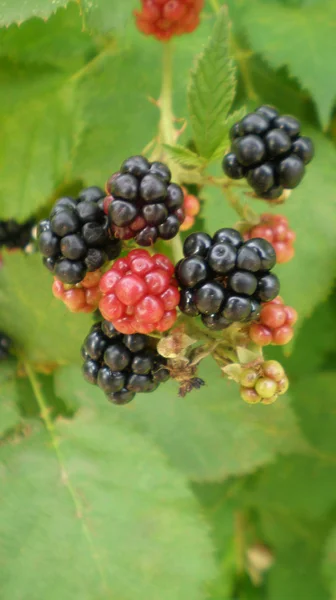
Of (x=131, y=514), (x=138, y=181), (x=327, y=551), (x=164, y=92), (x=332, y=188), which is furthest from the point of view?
(x=327, y=551)

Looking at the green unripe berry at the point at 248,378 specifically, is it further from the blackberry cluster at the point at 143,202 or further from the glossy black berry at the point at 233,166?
the glossy black berry at the point at 233,166

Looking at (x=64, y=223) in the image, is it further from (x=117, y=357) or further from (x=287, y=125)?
(x=287, y=125)

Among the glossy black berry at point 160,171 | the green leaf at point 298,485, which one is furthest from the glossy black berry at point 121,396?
the green leaf at point 298,485

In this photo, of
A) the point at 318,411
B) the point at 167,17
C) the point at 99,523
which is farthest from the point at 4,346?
the point at 318,411

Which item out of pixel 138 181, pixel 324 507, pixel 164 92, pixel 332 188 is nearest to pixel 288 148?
pixel 138 181

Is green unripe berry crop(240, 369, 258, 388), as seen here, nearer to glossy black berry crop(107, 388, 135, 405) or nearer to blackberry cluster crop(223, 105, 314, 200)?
glossy black berry crop(107, 388, 135, 405)

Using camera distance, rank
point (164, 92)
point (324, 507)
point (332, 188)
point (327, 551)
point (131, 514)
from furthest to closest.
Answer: point (324, 507) → point (327, 551) → point (332, 188) → point (131, 514) → point (164, 92)

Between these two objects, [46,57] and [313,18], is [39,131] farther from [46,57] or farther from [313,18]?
[313,18]
